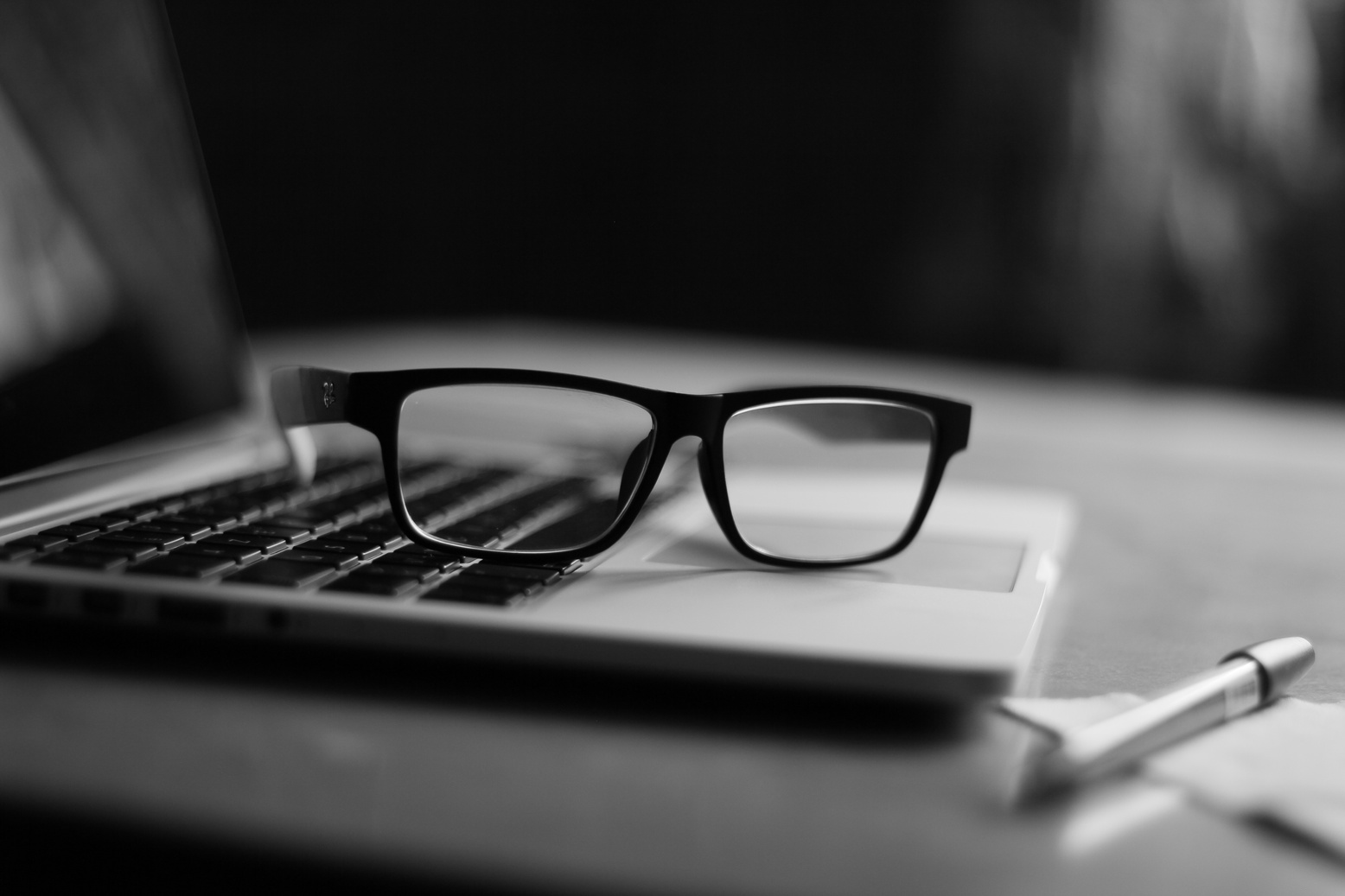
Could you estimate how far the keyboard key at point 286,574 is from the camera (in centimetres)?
32

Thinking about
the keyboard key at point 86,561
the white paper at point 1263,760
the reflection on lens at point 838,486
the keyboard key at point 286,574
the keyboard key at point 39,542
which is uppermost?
the keyboard key at point 39,542

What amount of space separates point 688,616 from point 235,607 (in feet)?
0.42

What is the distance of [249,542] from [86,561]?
47 millimetres

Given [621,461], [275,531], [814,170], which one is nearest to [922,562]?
[621,461]

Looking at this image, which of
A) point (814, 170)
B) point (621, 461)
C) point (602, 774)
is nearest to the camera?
point (602, 774)

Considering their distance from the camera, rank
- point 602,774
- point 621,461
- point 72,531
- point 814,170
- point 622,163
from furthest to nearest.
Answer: point 622,163, point 814,170, point 621,461, point 72,531, point 602,774

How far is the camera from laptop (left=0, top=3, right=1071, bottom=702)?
30 cm

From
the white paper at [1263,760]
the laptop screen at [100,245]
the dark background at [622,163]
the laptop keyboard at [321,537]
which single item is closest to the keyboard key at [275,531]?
the laptop keyboard at [321,537]

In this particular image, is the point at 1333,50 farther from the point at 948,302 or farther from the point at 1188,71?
the point at 948,302

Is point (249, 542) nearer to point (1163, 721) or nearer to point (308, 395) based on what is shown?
point (308, 395)

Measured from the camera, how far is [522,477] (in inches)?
20.9

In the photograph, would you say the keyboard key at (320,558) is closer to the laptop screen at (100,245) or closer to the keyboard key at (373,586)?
the keyboard key at (373,586)

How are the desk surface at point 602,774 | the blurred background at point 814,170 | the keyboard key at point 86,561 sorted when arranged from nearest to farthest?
the desk surface at point 602,774
the keyboard key at point 86,561
the blurred background at point 814,170

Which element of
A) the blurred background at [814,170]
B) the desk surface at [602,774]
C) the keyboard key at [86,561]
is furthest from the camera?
the blurred background at [814,170]
